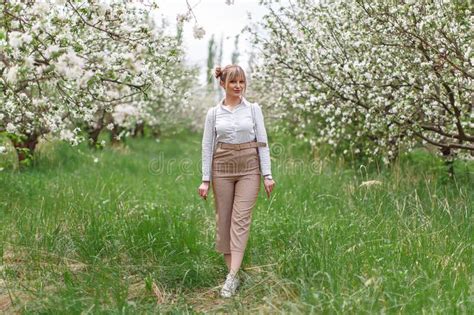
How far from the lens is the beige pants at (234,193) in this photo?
15.3 ft

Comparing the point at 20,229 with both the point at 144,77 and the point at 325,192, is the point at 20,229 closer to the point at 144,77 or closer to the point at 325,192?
the point at 144,77

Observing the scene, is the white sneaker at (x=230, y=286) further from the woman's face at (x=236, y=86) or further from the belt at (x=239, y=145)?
the woman's face at (x=236, y=86)

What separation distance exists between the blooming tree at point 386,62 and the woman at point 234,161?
78.4 inches

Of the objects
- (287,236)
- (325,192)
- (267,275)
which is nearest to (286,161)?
(325,192)

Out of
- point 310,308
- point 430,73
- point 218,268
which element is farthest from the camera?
point 430,73

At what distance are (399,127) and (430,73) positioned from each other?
80cm

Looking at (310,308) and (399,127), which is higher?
(399,127)

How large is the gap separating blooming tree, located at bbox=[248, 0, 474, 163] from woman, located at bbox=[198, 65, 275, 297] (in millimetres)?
1992

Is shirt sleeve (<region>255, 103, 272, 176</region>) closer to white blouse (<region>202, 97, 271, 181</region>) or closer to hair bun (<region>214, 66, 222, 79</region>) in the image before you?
white blouse (<region>202, 97, 271, 181</region>)

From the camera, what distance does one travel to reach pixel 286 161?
37.2 ft

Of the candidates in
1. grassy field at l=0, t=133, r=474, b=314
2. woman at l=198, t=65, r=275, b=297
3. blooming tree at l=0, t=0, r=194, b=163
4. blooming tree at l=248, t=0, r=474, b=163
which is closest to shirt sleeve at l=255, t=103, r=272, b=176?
woman at l=198, t=65, r=275, b=297

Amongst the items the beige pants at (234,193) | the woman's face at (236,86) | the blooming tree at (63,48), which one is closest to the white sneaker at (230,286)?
the beige pants at (234,193)

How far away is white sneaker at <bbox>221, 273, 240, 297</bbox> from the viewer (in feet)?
14.7

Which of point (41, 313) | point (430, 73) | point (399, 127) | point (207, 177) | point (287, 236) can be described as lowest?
point (41, 313)
